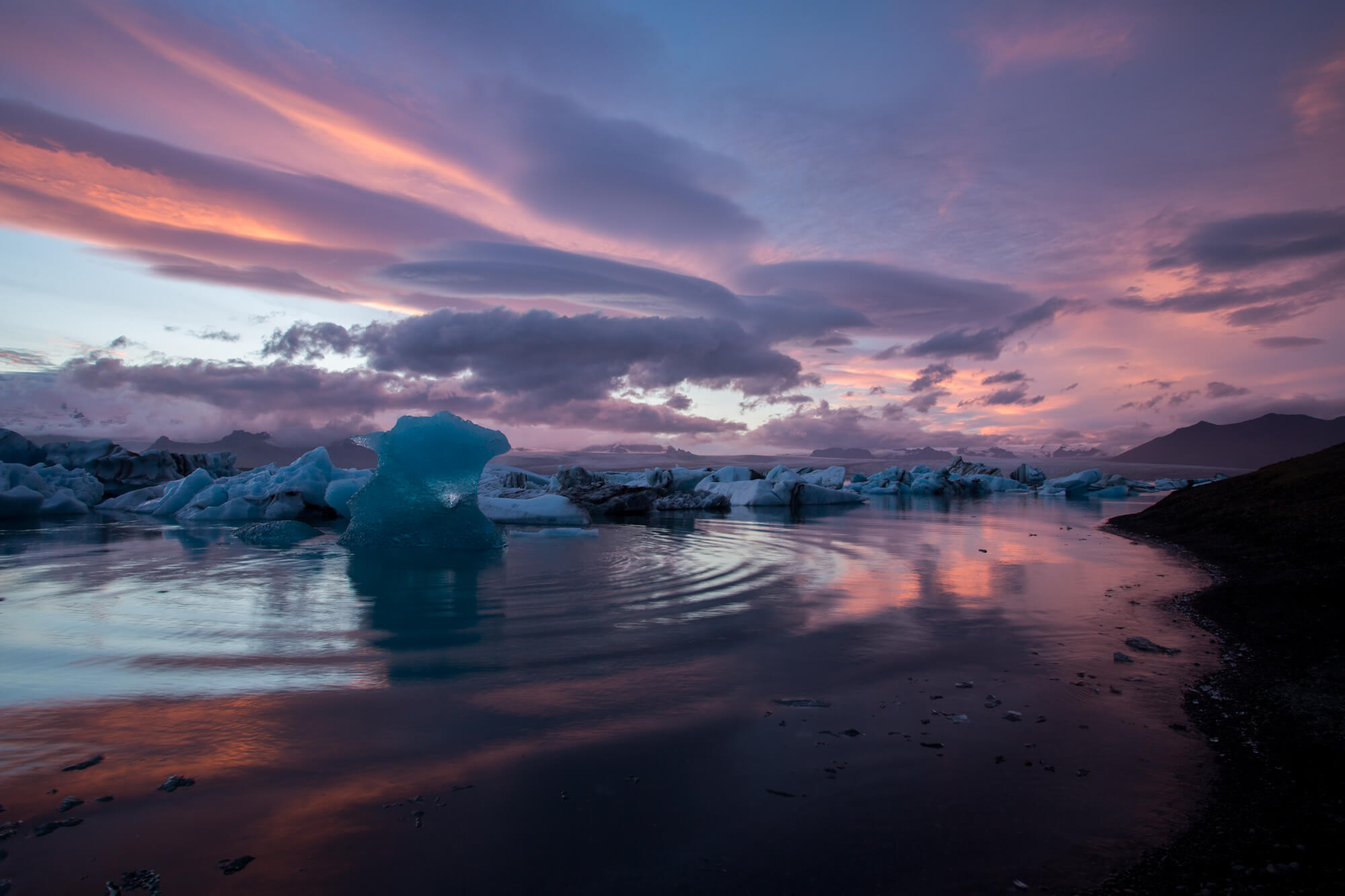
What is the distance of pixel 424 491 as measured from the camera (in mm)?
11562

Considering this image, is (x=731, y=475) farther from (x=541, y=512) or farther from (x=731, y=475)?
(x=541, y=512)

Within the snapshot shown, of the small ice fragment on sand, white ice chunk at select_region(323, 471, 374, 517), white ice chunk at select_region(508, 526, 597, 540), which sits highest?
white ice chunk at select_region(323, 471, 374, 517)

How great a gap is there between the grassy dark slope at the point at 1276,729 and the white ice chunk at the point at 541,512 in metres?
12.9

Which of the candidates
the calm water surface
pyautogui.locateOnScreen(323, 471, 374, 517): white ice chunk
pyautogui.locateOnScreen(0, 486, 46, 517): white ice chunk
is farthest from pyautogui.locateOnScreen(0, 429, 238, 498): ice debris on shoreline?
the calm water surface

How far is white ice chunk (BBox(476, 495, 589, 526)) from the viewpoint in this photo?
16781 mm

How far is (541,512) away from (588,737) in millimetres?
13920

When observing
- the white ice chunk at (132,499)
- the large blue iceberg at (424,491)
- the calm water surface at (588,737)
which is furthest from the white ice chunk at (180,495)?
the calm water surface at (588,737)

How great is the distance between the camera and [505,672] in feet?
14.1

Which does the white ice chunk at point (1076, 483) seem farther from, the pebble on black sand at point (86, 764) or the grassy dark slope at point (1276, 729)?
the pebble on black sand at point (86, 764)

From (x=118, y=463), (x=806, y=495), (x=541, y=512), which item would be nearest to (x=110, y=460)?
(x=118, y=463)

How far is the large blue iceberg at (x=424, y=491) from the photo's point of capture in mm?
11359

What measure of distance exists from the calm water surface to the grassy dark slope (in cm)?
15

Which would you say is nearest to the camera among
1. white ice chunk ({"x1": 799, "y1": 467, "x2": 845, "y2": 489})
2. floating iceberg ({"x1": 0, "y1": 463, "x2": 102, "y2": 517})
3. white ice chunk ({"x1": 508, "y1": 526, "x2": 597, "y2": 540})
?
white ice chunk ({"x1": 508, "y1": 526, "x2": 597, "y2": 540})

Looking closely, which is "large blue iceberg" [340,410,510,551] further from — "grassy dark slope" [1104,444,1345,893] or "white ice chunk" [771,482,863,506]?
"white ice chunk" [771,482,863,506]
